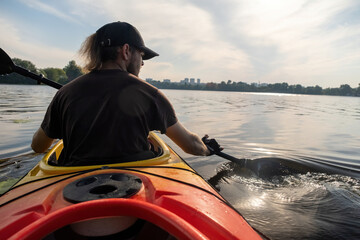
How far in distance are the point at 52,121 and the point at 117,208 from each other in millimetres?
1567

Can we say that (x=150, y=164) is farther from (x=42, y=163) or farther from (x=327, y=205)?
(x=327, y=205)

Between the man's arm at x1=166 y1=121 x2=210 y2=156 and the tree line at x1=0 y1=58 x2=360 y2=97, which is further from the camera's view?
the tree line at x1=0 y1=58 x2=360 y2=97

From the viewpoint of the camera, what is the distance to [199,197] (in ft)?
5.37

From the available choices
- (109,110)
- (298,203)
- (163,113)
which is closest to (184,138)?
(163,113)

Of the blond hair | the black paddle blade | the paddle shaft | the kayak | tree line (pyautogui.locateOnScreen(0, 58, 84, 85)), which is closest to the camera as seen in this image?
the kayak

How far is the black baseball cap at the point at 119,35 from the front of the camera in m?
2.38

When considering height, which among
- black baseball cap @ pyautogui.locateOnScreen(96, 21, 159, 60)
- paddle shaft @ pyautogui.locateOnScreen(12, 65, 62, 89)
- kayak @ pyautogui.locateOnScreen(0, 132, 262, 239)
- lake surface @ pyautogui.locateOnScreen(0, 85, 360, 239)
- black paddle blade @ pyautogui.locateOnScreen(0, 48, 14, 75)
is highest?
black baseball cap @ pyautogui.locateOnScreen(96, 21, 159, 60)

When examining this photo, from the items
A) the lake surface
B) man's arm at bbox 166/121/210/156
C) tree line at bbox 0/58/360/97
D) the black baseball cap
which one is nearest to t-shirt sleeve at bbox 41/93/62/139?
the black baseball cap

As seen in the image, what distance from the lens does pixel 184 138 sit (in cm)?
268

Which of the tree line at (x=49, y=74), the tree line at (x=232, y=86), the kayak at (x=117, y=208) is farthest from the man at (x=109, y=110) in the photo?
the tree line at (x=232, y=86)

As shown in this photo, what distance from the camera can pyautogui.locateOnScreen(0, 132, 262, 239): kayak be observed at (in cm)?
114

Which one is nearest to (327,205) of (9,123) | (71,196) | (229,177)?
(229,177)

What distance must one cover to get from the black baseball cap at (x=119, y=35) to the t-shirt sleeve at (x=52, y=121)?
79 centimetres

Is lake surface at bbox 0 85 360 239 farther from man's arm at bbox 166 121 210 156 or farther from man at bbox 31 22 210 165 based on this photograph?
man at bbox 31 22 210 165
